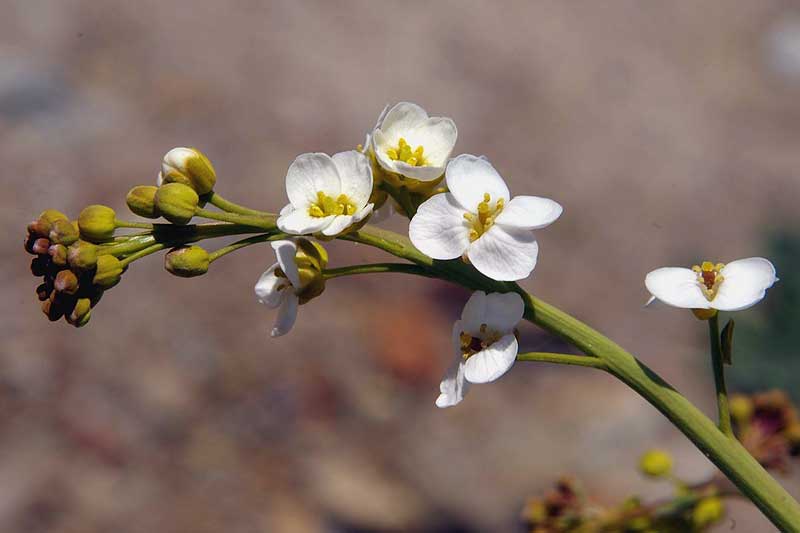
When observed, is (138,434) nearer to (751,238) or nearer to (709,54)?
(751,238)

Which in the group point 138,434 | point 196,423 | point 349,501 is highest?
point 349,501

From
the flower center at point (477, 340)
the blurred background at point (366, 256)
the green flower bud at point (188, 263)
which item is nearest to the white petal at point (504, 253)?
the flower center at point (477, 340)

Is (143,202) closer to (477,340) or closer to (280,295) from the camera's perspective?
(280,295)

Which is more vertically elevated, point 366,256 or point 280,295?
point 366,256

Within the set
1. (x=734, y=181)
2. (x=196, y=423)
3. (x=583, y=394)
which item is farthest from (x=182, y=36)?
(x=734, y=181)

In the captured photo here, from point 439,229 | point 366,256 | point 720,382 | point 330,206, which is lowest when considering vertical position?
point 330,206

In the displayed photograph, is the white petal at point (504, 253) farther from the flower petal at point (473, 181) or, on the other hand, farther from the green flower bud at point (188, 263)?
the green flower bud at point (188, 263)

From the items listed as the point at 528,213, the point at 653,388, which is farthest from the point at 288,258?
the point at 653,388
